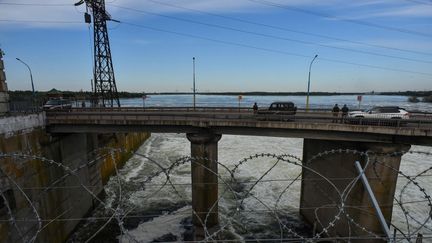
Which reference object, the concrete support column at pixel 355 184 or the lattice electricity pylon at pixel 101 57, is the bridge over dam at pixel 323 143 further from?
the lattice electricity pylon at pixel 101 57

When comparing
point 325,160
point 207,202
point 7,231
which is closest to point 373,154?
point 325,160

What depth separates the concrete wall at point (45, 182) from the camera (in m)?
13.8

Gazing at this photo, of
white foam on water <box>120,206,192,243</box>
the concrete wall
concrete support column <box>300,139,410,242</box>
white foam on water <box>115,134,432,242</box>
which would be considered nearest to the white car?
concrete support column <box>300,139,410,242</box>

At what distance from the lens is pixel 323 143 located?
63.0 ft

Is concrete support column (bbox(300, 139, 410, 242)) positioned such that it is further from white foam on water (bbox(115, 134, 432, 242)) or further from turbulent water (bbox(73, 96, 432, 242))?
white foam on water (bbox(115, 134, 432, 242))

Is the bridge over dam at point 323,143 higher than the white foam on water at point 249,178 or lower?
higher

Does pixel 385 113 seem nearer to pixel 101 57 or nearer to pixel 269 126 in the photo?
pixel 269 126

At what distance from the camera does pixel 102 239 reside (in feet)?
65.9

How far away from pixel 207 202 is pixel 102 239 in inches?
350

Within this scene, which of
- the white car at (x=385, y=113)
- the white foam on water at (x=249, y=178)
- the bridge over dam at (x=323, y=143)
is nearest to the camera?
the bridge over dam at (x=323, y=143)

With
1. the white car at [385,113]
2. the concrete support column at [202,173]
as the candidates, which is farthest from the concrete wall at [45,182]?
the white car at [385,113]

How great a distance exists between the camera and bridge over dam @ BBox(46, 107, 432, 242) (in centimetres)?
1546

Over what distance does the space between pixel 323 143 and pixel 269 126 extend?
4.66 m

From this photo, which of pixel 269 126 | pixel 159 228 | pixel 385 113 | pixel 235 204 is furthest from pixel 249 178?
pixel 385 113
